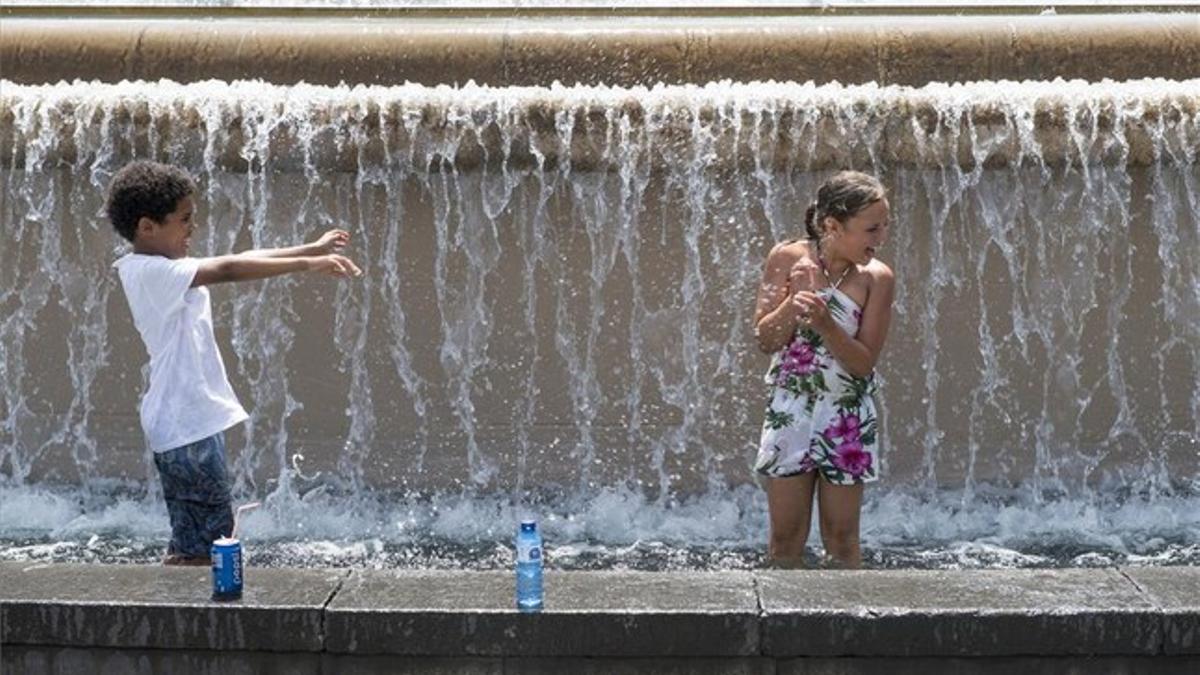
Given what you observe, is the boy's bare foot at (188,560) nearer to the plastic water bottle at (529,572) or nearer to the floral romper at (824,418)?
the plastic water bottle at (529,572)

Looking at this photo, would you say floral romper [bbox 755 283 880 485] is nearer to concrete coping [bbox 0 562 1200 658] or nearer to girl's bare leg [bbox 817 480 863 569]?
girl's bare leg [bbox 817 480 863 569]

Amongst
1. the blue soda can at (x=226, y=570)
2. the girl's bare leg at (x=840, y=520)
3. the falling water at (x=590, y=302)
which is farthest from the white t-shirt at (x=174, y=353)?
the falling water at (x=590, y=302)

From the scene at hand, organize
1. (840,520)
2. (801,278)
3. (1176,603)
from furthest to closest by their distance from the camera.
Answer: (840,520)
(801,278)
(1176,603)

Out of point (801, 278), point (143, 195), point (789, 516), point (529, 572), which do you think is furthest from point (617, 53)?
point (529, 572)

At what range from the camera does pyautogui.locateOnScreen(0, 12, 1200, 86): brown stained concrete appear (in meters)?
8.91

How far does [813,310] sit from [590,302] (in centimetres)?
266

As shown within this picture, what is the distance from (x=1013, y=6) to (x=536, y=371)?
3.53 meters

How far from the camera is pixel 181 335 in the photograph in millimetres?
5691

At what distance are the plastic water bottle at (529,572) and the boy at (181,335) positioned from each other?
995mm

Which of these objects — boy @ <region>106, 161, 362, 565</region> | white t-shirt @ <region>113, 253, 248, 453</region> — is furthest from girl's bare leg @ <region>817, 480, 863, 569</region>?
white t-shirt @ <region>113, 253, 248, 453</region>

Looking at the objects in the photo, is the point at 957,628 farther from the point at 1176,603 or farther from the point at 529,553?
the point at 529,553

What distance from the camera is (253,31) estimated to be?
29.9ft

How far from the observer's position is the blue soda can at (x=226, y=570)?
200 inches

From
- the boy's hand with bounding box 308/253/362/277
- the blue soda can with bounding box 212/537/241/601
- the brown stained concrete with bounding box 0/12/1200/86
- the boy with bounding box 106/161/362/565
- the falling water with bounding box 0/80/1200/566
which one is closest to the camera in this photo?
the blue soda can with bounding box 212/537/241/601
